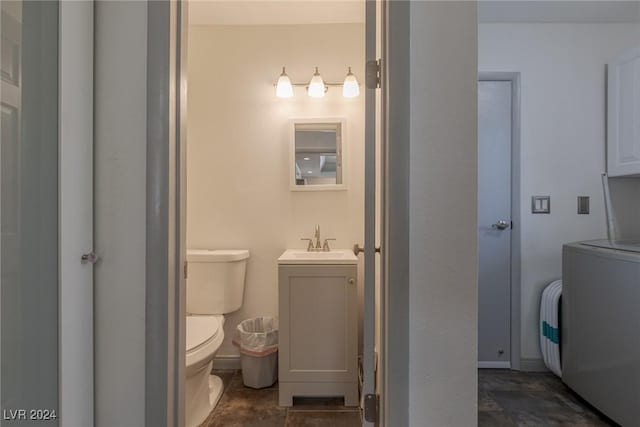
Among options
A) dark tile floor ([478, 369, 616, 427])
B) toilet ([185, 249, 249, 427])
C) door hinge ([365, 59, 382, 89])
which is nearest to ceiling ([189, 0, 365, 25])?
door hinge ([365, 59, 382, 89])

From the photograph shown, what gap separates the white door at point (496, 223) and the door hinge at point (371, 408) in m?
1.43

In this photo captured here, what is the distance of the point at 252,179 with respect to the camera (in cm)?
215

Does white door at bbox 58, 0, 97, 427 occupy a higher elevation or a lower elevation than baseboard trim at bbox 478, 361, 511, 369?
higher

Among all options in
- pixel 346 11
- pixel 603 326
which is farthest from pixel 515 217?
pixel 346 11

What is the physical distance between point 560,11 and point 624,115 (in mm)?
776

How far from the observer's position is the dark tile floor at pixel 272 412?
159 centimetres

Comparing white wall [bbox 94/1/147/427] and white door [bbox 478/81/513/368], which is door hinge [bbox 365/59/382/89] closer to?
white wall [bbox 94/1/147/427]

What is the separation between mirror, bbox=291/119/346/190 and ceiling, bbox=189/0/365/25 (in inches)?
26.5

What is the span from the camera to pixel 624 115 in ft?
6.49

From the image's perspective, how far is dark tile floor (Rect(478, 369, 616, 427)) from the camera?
5.38 feet

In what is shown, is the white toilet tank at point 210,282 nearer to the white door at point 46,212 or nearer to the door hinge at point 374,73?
the white door at point 46,212

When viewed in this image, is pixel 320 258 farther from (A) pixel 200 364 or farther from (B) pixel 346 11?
(B) pixel 346 11

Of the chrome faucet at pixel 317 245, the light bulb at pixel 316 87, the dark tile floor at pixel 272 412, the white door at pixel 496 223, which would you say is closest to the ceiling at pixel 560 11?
the white door at pixel 496 223

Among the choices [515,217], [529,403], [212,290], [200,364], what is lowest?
[529,403]
